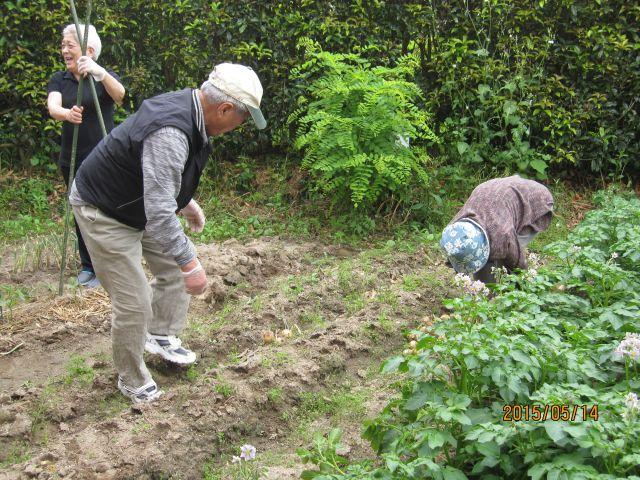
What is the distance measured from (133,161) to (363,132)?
356 cm

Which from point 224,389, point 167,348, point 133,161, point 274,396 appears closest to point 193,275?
point 133,161

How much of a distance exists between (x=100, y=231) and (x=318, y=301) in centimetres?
214

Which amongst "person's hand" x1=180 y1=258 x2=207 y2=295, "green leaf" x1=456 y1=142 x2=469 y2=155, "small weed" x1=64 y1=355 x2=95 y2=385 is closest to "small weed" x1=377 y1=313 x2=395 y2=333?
"person's hand" x1=180 y1=258 x2=207 y2=295

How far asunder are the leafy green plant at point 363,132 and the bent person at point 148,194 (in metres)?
2.69

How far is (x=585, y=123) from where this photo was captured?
8062mm

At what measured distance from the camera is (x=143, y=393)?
4266 mm

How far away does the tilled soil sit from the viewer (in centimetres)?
381

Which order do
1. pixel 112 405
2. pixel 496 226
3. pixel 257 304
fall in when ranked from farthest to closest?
pixel 257 304 → pixel 496 226 → pixel 112 405

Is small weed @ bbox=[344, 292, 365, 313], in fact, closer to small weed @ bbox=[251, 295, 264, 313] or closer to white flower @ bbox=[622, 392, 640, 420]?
small weed @ bbox=[251, 295, 264, 313]

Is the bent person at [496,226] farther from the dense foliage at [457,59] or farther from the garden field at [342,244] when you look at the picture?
the dense foliage at [457,59]

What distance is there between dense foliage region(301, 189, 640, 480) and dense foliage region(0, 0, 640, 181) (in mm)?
4463

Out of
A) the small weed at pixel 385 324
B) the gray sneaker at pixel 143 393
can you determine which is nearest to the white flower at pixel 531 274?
the small weed at pixel 385 324

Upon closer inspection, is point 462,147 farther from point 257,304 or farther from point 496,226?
point 257,304

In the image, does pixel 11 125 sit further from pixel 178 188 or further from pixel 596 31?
pixel 596 31
